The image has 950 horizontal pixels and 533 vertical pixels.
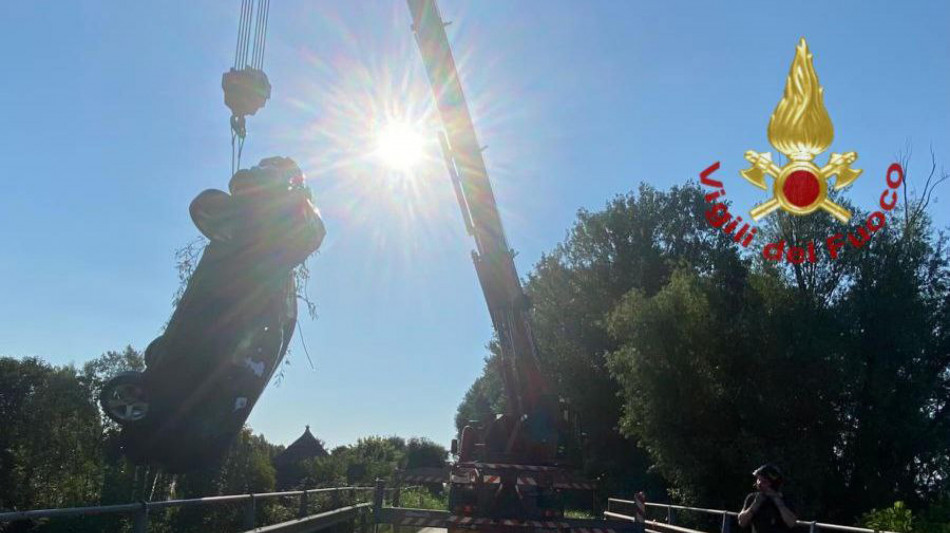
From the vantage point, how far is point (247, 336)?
5.21 m

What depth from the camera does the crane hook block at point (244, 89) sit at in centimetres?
748

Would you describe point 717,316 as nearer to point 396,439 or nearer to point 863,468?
point 863,468

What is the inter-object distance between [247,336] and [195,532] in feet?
27.0

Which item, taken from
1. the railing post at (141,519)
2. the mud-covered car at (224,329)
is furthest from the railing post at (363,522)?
the mud-covered car at (224,329)

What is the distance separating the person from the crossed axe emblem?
16.4ft

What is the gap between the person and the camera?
20.8 feet

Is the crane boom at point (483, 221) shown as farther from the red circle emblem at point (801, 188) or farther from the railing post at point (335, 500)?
the red circle emblem at point (801, 188)

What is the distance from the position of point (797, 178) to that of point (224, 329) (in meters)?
11.1

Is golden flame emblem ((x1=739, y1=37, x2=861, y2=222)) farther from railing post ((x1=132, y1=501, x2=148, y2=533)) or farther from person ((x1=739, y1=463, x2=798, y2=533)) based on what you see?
railing post ((x1=132, y1=501, x2=148, y2=533))

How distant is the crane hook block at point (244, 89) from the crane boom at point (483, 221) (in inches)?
329

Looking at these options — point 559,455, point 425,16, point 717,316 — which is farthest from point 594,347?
point 425,16

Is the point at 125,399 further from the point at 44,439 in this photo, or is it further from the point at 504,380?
the point at 44,439

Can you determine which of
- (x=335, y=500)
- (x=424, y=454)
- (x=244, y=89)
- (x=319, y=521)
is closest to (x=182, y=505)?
(x=244, y=89)

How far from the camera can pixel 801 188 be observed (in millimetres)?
14828
